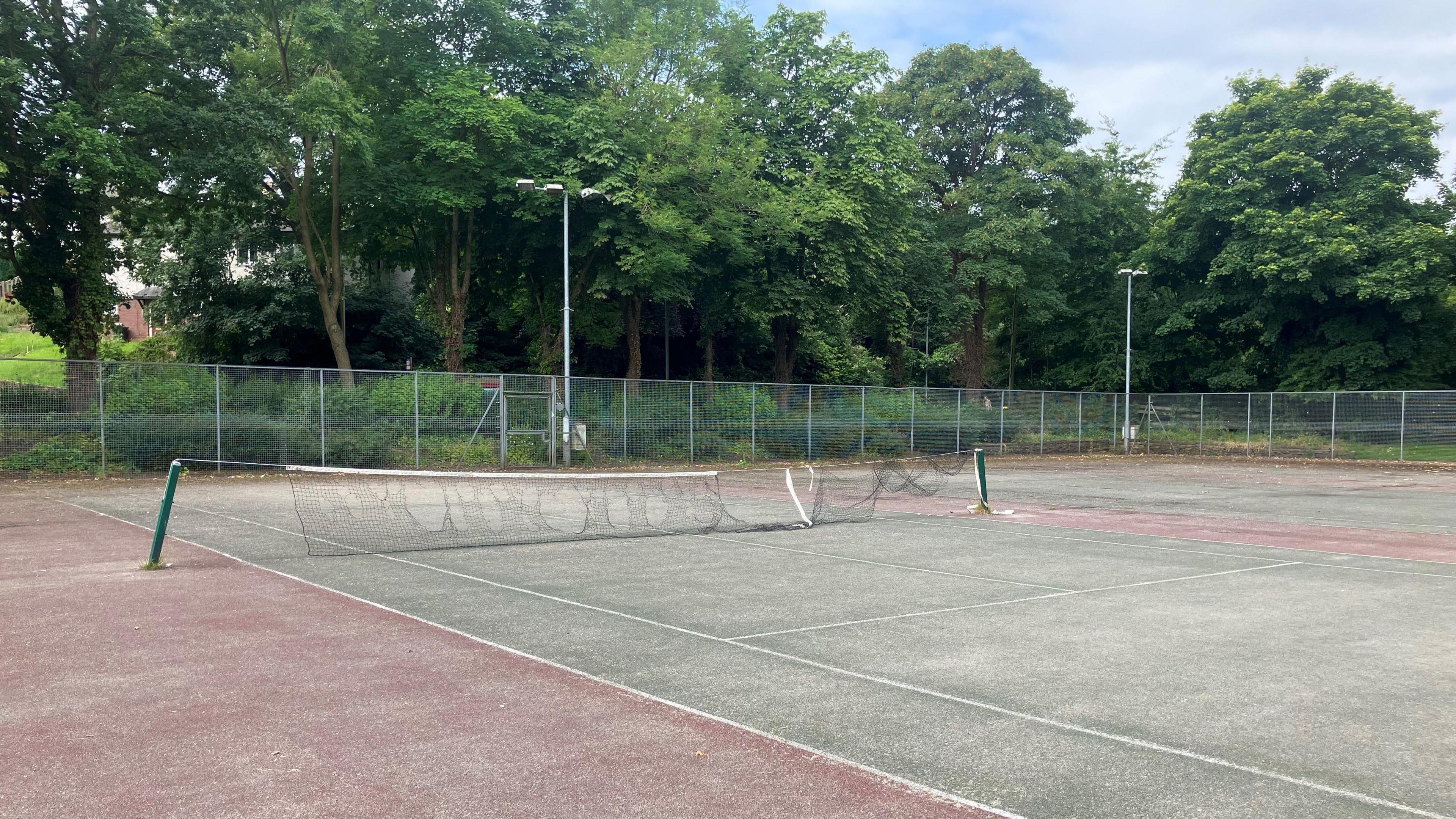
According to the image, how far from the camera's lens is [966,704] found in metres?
6.02

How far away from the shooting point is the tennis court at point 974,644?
4852 millimetres

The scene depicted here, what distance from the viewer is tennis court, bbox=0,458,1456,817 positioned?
15.9ft

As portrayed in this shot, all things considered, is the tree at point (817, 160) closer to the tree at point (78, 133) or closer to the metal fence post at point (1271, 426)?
the metal fence post at point (1271, 426)

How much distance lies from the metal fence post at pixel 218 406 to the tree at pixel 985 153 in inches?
1332

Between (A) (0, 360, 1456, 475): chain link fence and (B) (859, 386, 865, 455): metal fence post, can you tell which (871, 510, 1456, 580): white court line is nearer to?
(A) (0, 360, 1456, 475): chain link fence

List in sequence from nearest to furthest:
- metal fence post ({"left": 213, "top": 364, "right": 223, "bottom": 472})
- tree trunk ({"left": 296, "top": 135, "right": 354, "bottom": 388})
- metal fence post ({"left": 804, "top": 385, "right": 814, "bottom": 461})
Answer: metal fence post ({"left": 213, "top": 364, "right": 223, "bottom": 472}) → tree trunk ({"left": 296, "top": 135, "right": 354, "bottom": 388}) → metal fence post ({"left": 804, "top": 385, "right": 814, "bottom": 461})

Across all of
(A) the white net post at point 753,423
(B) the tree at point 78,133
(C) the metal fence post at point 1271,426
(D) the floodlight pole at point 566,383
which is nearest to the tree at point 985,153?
(C) the metal fence post at point 1271,426

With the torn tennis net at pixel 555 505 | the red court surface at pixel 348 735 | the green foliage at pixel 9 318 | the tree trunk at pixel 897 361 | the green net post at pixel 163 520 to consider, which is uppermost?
the green foliage at pixel 9 318

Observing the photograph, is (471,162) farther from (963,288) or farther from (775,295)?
(963,288)

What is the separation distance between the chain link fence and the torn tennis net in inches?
55.5

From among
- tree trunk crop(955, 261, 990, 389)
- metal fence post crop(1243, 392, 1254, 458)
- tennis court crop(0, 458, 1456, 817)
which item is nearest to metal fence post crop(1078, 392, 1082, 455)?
metal fence post crop(1243, 392, 1254, 458)

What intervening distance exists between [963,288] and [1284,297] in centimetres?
1482

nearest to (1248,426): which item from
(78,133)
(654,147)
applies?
(654,147)

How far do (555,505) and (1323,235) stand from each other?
39.1 metres
